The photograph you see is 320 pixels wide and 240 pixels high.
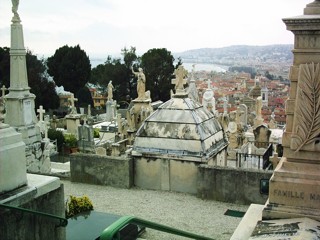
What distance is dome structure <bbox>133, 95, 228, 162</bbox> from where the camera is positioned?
9180 millimetres

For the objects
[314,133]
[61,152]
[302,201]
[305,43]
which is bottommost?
[61,152]

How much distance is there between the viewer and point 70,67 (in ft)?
143

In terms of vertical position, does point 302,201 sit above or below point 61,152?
above

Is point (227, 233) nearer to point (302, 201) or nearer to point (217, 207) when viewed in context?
point (217, 207)

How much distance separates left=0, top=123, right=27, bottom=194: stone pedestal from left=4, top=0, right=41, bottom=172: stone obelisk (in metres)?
9.96

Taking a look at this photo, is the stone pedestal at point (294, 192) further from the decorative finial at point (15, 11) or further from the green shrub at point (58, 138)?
the green shrub at point (58, 138)

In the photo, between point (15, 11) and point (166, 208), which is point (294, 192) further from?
point (15, 11)

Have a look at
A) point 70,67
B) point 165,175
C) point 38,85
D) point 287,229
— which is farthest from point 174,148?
point 70,67

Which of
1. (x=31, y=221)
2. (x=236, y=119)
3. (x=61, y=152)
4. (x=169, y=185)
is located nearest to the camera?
(x=31, y=221)

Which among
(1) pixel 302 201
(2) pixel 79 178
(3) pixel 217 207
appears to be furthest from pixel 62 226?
(2) pixel 79 178

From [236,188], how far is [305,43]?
16.1 feet

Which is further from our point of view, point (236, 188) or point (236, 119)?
point (236, 119)

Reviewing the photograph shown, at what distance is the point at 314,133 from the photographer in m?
4.36

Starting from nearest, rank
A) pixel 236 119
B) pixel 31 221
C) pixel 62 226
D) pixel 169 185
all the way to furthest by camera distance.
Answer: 1. pixel 31 221
2. pixel 62 226
3. pixel 169 185
4. pixel 236 119
